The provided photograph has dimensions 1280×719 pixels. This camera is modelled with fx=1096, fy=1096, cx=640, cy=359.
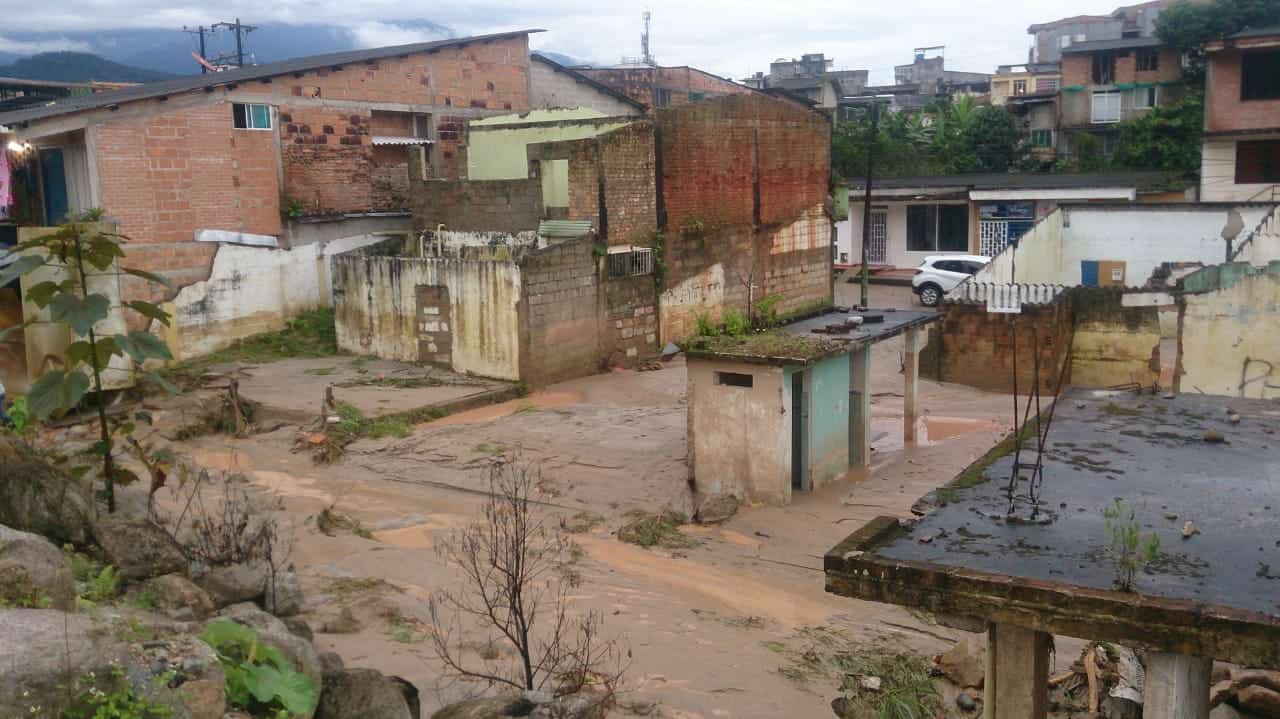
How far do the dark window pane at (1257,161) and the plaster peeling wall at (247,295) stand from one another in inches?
1025

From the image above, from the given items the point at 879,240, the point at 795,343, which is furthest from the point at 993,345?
the point at 879,240

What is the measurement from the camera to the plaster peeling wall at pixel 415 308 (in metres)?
19.7

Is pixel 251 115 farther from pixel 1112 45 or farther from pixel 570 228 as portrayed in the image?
pixel 1112 45

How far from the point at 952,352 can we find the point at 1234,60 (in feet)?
58.4

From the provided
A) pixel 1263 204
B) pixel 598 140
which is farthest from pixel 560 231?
pixel 1263 204

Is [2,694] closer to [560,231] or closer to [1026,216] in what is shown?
[560,231]

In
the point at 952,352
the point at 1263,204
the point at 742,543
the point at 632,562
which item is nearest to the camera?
the point at 632,562

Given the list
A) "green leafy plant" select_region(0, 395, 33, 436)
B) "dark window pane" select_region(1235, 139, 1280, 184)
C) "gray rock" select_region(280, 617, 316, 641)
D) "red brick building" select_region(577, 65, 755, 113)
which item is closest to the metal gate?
"red brick building" select_region(577, 65, 755, 113)

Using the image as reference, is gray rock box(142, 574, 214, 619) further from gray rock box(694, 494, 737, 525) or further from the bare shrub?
gray rock box(694, 494, 737, 525)

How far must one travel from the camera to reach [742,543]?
12352 mm

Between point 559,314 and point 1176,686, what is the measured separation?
1589cm

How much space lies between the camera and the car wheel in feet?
101

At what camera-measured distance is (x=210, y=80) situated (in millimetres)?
22625

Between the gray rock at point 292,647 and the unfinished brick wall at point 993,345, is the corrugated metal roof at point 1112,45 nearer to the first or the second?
the unfinished brick wall at point 993,345
